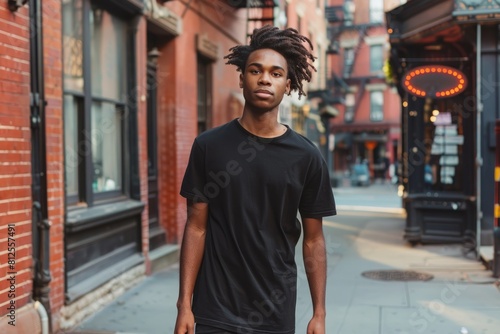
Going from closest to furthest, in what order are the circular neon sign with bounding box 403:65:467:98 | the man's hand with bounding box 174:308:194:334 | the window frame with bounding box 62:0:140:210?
the man's hand with bounding box 174:308:194:334 < the window frame with bounding box 62:0:140:210 < the circular neon sign with bounding box 403:65:467:98

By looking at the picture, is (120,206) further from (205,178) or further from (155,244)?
(205,178)

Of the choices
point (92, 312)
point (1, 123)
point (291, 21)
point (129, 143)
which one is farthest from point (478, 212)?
point (291, 21)

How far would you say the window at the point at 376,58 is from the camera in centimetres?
3764

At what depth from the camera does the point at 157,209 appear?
9.04 meters

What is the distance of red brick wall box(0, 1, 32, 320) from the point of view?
4363 millimetres

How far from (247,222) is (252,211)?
0.05 metres

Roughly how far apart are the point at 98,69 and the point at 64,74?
3.01 ft

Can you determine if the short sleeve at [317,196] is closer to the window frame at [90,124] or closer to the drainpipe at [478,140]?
the window frame at [90,124]

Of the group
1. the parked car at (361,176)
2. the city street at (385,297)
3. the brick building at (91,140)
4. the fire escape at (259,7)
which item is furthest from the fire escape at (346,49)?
the city street at (385,297)

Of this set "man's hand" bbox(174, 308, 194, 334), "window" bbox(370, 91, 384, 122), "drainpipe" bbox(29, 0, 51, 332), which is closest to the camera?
"man's hand" bbox(174, 308, 194, 334)

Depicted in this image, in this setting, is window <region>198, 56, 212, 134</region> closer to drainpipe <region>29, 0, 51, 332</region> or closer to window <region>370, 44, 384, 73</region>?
drainpipe <region>29, 0, 51, 332</region>

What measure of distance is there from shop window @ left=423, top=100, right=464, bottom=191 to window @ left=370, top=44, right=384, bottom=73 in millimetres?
28248

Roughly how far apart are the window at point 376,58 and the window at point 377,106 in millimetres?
1515

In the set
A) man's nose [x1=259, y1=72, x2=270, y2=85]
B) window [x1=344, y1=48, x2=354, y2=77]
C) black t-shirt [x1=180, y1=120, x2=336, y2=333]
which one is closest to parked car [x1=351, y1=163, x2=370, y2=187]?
window [x1=344, y1=48, x2=354, y2=77]
